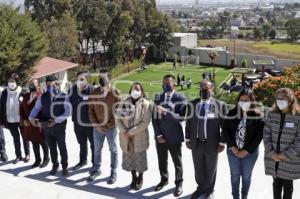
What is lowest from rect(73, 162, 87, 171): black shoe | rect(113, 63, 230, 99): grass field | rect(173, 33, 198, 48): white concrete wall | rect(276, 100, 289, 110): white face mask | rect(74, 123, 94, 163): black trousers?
rect(113, 63, 230, 99): grass field

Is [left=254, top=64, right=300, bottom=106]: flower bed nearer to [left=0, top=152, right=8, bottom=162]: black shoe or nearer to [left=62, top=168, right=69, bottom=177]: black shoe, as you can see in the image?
[left=62, top=168, right=69, bottom=177]: black shoe

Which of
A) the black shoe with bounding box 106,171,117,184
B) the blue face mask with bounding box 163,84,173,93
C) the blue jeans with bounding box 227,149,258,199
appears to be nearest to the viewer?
the blue jeans with bounding box 227,149,258,199

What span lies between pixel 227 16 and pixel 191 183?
108 m

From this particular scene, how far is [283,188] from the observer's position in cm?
447

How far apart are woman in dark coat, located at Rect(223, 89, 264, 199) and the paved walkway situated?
2.19ft

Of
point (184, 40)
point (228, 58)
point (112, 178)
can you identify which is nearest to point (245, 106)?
Result: point (112, 178)

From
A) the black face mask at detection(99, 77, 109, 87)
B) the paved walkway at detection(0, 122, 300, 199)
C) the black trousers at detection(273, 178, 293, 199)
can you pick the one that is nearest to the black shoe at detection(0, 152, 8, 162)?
the paved walkway at detection(0, 122, 300, 199)

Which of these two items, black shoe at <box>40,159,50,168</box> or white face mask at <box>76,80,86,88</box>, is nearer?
white face mask at <box>76,80,86,88</box>

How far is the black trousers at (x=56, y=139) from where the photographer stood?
5758 mm

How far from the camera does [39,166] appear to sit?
618cm

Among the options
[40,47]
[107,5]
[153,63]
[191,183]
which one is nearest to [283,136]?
[191,183]

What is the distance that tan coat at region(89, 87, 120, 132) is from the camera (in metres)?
5.46

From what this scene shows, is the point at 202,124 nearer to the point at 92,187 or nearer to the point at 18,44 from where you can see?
the point at 92,187

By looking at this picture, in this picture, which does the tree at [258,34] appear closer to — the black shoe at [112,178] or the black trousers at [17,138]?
the black trousers at [17,138]
